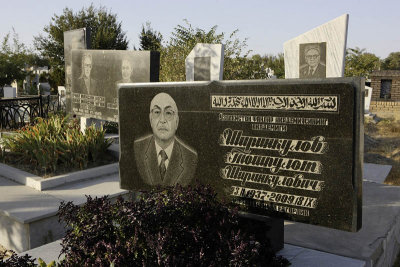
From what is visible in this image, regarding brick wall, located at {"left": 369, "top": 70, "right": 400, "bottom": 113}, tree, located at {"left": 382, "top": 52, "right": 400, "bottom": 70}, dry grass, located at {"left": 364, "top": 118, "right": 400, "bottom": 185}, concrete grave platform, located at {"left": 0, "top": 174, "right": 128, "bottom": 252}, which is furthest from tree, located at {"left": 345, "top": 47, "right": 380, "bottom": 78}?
tree, located at {"left": 382, "top": 52, "right": 400, "bottom": 70}

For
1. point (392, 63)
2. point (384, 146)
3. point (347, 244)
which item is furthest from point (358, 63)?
point (392, 63)

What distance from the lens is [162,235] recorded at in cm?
287

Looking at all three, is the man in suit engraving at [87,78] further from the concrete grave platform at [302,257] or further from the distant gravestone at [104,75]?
the concrete grave platform at [302,257]

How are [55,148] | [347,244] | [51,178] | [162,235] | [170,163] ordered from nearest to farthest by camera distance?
[162,235] < [347,244] < [170,163] < [51,178] < [55,148]

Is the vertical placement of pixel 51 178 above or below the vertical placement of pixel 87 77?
below

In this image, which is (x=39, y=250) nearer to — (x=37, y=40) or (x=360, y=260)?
(x=360, y=260)

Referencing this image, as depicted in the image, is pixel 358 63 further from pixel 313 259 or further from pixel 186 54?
pixel 313 259

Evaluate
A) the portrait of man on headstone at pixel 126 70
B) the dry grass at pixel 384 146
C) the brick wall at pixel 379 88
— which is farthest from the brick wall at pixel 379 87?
the portrait of man on headstone at pixel 126 70

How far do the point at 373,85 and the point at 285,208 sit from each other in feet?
95.1

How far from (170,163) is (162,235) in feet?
5.64

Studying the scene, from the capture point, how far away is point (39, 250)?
4.25 meters

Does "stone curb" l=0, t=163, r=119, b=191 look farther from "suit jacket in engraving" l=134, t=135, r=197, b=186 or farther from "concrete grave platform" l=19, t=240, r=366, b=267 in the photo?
"suit jacket in engraving" l=134, t=135, r=197, b=186

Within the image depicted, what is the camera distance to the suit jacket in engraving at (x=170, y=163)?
4.35 metres

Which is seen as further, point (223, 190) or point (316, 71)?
point (316, 71)
